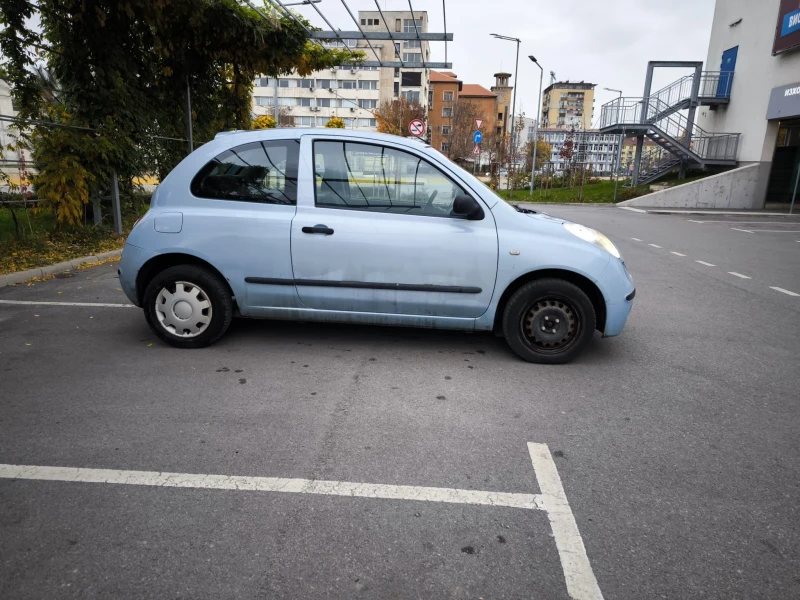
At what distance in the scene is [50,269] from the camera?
302 inches

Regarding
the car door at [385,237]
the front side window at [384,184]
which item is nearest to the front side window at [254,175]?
the car door at [385,237]

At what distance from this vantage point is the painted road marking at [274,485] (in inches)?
103

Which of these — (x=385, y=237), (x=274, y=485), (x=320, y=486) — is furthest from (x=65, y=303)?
(x=320, y=486)

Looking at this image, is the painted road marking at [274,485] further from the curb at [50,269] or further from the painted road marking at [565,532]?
the curb at [50,269]

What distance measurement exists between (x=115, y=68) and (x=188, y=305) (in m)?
7.63

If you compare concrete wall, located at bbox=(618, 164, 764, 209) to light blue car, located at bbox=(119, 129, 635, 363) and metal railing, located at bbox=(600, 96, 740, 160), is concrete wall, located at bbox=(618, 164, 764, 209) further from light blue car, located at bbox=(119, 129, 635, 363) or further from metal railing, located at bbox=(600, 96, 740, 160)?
light blue car, located at bbox=(119, 129, 635, 363)

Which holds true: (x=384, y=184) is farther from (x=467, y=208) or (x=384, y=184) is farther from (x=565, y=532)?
(x=565, y=532)

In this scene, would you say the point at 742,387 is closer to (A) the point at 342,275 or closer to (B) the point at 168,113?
(A) the point at 342,275

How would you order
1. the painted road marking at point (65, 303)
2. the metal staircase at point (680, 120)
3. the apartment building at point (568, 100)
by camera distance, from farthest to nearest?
1. the apartment building at point (568, 100)
2. the metal staircase at point (680, 120)
3. the painted road marking at point (65, 303)

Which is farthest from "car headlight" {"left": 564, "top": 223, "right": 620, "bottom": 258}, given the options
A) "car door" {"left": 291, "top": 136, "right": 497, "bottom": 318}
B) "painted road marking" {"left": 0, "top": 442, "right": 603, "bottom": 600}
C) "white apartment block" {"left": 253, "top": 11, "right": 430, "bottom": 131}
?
"white apartment block" {"left": 253, "top": 11, "right": 430, "bottom": 131}

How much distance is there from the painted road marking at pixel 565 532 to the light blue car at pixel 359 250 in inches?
61.4

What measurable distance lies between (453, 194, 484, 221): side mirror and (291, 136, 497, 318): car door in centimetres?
5

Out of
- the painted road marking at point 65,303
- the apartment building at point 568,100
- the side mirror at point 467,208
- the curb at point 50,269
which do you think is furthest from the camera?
the apartment building at point 568,100

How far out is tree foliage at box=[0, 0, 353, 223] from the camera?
8.96 metres
